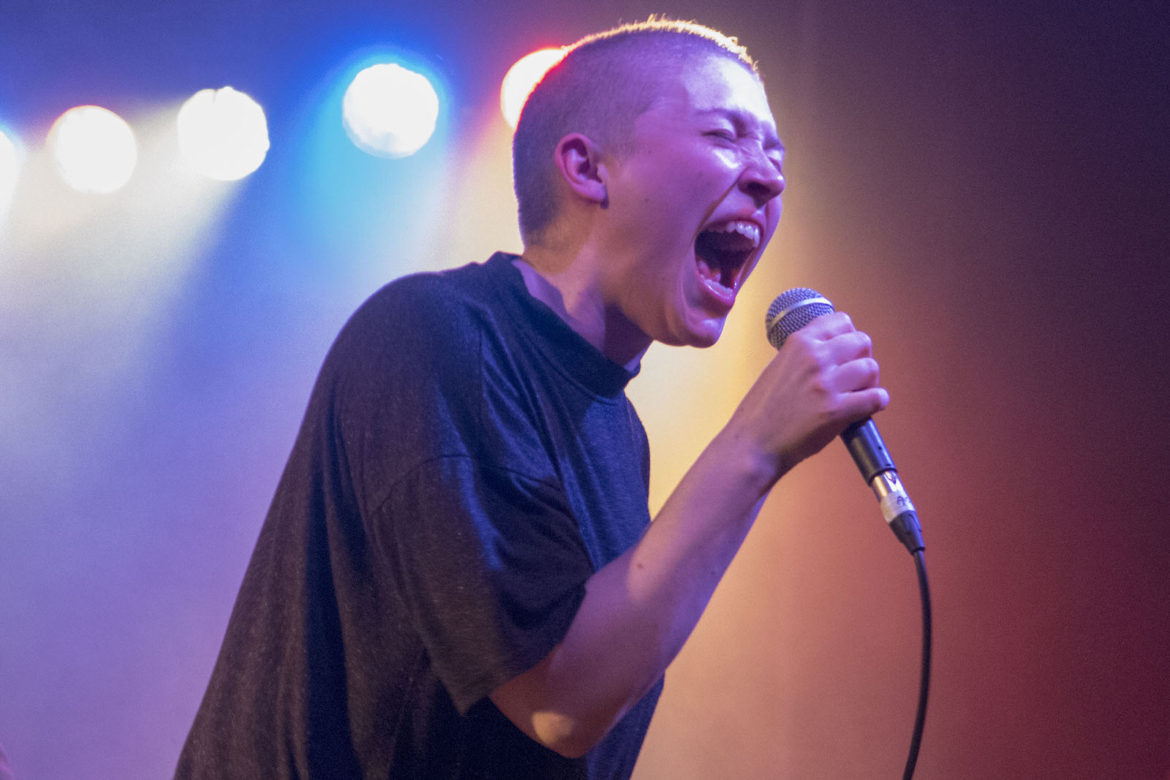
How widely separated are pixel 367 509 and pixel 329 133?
2518 millimetres

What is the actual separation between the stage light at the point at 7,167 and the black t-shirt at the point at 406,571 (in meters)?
2.47

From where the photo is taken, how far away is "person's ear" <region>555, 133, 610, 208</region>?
1.39 meters

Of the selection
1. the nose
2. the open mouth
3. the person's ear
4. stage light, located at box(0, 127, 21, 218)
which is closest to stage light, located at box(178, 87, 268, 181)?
stage light, located at box(0, 127, 21, 218)

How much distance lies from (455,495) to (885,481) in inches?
19.9

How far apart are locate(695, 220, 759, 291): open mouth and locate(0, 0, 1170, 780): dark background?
118 centimetres

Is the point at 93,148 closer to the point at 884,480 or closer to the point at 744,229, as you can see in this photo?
the point at 744,229

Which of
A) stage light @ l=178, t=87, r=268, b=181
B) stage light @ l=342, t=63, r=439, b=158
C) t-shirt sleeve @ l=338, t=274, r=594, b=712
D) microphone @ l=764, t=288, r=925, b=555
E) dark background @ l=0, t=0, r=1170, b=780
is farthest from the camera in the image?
stage light @ l=342, t=63, r=439, b=158

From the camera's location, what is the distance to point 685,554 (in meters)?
0.96

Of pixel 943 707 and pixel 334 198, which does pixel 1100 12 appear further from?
pixel 334 198

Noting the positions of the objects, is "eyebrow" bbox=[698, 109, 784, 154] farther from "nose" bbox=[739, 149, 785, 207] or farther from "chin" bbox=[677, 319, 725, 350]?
"chin" bbox=[677, 319, 725, 350]

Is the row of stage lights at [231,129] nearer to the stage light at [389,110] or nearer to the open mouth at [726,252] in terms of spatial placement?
the stage light at [389,110]

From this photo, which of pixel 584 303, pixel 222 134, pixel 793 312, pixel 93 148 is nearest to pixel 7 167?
pixel 93 148

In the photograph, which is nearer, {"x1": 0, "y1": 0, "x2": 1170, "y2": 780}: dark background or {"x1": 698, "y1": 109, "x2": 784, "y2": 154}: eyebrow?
{"x1": 698, "y1": 109, "x2": 784, "y2": 154}: eyebrow

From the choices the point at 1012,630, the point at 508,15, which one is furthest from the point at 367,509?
the point at 508,15
